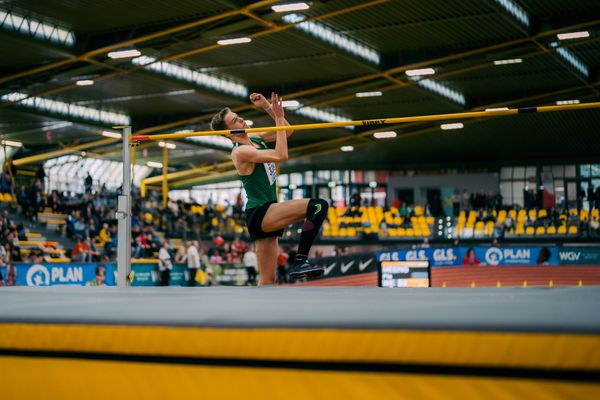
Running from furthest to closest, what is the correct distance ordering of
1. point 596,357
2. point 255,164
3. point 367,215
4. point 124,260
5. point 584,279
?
point 367,215, point 584,279, point 124,260, point 255,164, point 596,357

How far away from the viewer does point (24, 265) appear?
55.6 ft

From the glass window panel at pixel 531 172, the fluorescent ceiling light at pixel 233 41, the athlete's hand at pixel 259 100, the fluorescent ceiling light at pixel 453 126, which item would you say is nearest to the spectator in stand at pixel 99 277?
the fluorescent ceiling light at pixel 233 41

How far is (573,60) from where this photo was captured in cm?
2522

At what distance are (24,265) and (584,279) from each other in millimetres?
19532

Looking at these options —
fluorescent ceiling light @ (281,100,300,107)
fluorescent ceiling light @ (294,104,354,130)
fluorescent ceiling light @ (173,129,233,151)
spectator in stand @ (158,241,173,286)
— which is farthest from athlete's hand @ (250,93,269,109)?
fluorescent ceiling light @ (173,129,233,151)

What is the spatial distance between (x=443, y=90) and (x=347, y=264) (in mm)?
8880

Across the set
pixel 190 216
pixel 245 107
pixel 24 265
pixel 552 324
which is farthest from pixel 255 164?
pixel 190 216

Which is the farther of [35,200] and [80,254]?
[35,200]

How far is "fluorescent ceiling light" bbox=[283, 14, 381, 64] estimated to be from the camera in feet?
66.0

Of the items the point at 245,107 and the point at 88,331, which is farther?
the point at 245,107

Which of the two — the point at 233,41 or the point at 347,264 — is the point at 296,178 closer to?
the point at 347,264

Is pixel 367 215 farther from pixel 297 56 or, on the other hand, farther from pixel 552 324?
pixel 552 324

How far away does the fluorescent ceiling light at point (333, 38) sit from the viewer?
792 inches

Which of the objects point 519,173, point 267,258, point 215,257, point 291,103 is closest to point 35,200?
point 215,257
